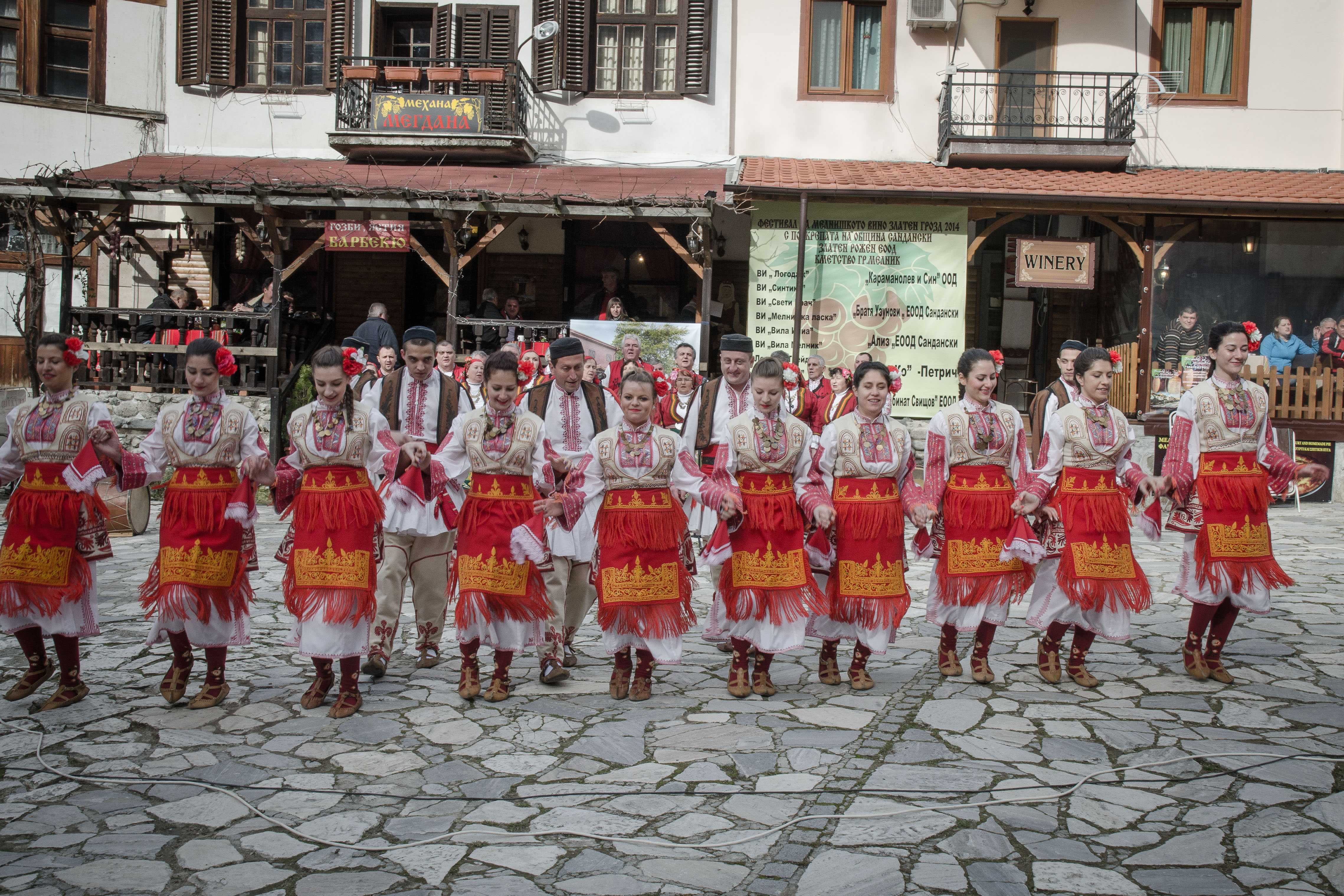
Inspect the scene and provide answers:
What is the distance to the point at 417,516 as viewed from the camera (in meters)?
5.66

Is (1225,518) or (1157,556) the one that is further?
(1157,556)

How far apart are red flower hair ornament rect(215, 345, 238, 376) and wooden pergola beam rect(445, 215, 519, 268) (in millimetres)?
8075

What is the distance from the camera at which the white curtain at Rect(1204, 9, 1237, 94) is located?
595 inches

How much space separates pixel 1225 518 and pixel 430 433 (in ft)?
14.2

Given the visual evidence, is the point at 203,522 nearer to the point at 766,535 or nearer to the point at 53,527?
the point at 53,527

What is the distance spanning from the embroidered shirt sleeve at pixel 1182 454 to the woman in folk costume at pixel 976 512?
814 millimetres

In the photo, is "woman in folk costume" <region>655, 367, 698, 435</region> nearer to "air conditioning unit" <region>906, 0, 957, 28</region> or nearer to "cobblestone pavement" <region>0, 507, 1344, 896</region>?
"cobblestone pavement" <region>0, 507, 1344, 896</region>

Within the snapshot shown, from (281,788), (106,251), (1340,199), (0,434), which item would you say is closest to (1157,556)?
(1340,199)

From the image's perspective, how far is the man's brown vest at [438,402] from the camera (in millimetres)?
5945

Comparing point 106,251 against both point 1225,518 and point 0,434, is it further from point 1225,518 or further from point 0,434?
point 1225,518

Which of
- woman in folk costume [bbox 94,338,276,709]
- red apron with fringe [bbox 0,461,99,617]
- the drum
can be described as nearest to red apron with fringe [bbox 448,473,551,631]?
woman in folk costume [bbox 94,338,276,709]

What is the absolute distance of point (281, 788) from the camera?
397 cm

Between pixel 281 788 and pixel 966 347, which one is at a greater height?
pixel 966 347

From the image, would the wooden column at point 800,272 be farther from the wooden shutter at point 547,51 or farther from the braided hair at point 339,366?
the braided hair at point 339,366
